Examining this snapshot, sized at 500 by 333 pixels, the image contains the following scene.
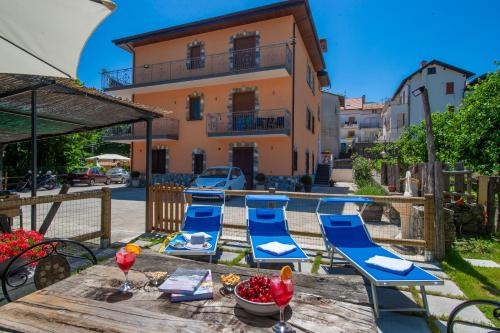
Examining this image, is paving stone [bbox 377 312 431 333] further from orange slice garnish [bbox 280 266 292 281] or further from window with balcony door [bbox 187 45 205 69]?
window with balcony door [bbox 187 45 205 69]

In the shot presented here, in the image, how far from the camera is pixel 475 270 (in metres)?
4.22

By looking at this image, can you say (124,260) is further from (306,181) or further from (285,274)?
(306,181)

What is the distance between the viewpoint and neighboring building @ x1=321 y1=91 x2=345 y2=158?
3284 centimetres

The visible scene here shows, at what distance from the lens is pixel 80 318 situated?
1.70 m

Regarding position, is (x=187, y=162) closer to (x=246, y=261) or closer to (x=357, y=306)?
(x=246, y=261)

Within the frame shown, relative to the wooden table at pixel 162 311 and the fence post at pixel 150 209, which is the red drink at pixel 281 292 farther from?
the fence post at pixel 150 209

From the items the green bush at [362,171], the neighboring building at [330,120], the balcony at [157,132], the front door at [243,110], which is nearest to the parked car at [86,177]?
the balcony at [157,132]

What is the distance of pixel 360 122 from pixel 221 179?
42.8 meters

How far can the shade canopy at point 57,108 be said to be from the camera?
13.9 ft

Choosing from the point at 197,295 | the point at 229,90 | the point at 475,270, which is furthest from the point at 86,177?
the point at 475,270

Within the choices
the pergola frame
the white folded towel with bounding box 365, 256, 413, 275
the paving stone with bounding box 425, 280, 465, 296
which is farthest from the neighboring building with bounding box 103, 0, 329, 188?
the white folded towel with bounding box 365, 256, 413, 275

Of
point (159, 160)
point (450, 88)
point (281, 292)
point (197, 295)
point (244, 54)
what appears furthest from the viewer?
point (450, 88)

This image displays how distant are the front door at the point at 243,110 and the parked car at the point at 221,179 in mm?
2667

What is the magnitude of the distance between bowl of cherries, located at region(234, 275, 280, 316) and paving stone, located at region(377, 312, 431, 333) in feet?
5.10
